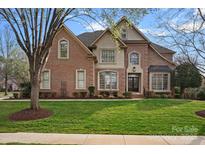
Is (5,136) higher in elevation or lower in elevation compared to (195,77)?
lower

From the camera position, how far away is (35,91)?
7238mm

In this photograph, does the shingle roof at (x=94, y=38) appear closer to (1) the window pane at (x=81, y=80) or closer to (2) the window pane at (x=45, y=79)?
(1) the window pane at (x=81, y=80)

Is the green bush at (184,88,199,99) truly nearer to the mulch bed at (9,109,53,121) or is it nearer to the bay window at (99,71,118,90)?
the bay window at (99,71,118,90)

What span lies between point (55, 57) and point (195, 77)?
3826 millimetres

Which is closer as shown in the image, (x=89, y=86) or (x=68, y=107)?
(x=68, y=107)

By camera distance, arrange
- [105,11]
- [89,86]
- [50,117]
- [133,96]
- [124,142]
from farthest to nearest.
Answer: [89,86], [133,96], [50,117], [105,11], [124,142]

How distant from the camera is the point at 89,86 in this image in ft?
27.3

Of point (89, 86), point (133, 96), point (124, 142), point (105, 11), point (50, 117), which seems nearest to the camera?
point (124, 142)

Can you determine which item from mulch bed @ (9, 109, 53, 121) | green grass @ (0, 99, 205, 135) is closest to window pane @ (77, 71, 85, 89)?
green grass @ (0, 99, 205, 135)

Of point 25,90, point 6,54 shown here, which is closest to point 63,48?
point 25,90

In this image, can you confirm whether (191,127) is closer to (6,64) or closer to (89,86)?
(89,86)

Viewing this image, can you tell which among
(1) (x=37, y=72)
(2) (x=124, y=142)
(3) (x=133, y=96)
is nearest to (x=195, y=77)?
(3) (x=133, y=96)

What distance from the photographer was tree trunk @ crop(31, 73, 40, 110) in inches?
274

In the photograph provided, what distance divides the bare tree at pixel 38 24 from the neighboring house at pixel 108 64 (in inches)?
14.4
